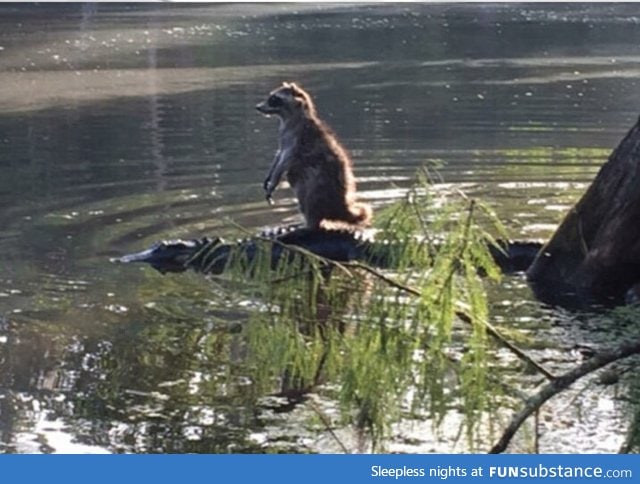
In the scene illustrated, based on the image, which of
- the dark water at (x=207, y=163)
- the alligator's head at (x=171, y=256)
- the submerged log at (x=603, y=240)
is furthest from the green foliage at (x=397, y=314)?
the alligator's head at (x=171, y=256)

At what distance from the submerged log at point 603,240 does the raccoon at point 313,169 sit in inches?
56.1

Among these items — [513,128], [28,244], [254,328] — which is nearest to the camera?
[254,328]

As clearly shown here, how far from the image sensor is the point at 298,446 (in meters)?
6.60

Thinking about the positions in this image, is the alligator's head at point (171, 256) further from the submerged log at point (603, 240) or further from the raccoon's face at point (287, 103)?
the submerged log at point (603, 240)

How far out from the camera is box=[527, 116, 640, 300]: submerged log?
933cm

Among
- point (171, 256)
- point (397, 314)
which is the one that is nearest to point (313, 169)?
point (171, 256)

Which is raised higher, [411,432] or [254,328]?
[254,328]

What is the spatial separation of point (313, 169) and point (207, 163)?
13.5 ft

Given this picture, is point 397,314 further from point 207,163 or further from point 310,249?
point 207,163

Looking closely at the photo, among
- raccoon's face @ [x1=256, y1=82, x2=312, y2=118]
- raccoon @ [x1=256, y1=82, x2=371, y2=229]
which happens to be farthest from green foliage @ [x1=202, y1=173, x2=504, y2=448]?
raccoon's face @ [x1=256, y1=82, x2=312, y2=118]

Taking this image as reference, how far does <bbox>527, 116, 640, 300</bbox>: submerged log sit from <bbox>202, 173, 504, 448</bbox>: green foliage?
429 cm

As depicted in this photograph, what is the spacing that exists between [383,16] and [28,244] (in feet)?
84.4

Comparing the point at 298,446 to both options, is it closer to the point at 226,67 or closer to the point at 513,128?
the point at 513,128

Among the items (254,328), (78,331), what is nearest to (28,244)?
(78,331)
